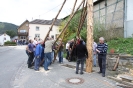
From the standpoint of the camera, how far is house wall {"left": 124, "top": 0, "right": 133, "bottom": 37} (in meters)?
12.4

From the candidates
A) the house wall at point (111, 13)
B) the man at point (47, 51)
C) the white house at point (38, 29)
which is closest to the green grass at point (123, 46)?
the house wall at point (111, 13)

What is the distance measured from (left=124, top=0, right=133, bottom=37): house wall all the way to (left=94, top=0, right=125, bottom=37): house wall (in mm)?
547

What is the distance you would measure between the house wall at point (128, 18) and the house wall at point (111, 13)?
0.55 metres

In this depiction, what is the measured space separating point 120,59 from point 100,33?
479cm

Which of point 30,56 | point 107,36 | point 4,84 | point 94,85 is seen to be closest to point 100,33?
point 107,36

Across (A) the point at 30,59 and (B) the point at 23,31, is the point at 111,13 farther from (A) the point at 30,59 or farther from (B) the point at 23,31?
(B) the point at 23,31

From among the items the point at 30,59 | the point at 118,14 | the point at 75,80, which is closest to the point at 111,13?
the point at 118,14

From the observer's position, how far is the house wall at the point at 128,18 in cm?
1243

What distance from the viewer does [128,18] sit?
1296cm

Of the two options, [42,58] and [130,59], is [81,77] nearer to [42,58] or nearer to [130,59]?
[130,59]

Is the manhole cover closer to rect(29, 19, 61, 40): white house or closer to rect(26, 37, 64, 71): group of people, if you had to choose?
rect(26, 37, 64, 71): group of people

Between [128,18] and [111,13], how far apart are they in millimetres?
2803

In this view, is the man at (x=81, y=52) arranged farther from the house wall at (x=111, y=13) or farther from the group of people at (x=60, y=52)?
the house wall at (x=111, y=13)

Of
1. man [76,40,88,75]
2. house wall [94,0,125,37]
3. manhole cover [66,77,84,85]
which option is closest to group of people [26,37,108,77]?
man [76,40,88,75]
